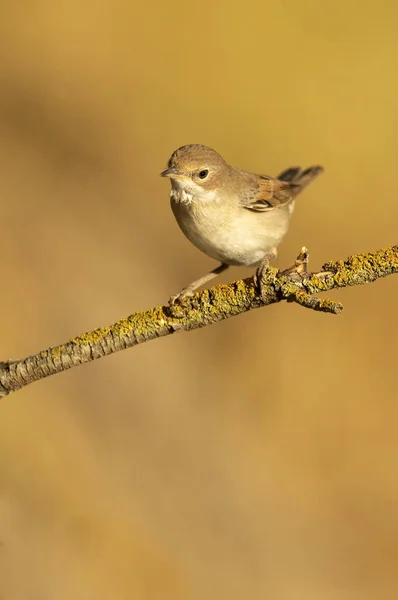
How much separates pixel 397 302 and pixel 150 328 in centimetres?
483

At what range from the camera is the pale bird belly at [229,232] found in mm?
4125

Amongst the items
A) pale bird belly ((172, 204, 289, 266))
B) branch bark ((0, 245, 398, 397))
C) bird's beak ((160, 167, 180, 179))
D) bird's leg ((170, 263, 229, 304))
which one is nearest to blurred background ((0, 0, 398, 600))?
Answer: branch bark ((0, 245, 398, 397))

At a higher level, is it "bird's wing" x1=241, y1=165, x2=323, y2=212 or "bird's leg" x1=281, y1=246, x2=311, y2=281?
"bird's wing" x1=241, y1=165, x2=323, y2=212

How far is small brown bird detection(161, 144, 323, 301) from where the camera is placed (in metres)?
4.09

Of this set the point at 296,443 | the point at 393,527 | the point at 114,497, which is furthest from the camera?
the point at 296,443

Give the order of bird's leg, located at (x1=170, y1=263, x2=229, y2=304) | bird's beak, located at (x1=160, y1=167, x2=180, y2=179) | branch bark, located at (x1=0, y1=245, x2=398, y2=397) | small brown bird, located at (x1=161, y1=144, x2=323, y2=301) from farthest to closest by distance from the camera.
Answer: small brown bird, located at (x1=161, y1=144, x2=323, y2=301), bird's beak, located at (x1=160, y1=167, x2=180, y2=179), bird's leg, located at (x1=170, y1=263, x2=229, y2=304), branch bark, located at (x1=0, y1=245, x2=398, y2=397)

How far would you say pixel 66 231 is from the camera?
737cm

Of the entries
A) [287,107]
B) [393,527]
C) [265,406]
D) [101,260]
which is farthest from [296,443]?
[287,107]

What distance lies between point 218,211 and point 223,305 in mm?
1118

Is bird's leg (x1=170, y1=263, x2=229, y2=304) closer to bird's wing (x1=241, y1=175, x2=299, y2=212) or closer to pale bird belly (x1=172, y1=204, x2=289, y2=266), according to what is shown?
pale bird belly (x1=172, y1=204, x2=289, y2=266)

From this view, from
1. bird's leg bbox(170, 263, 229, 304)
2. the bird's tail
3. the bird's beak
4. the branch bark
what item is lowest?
the branch bark

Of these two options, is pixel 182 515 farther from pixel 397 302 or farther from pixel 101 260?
pixel 397 302

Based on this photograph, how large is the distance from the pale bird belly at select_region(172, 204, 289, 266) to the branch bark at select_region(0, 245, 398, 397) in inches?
36.3

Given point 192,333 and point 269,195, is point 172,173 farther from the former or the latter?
point 192,333
